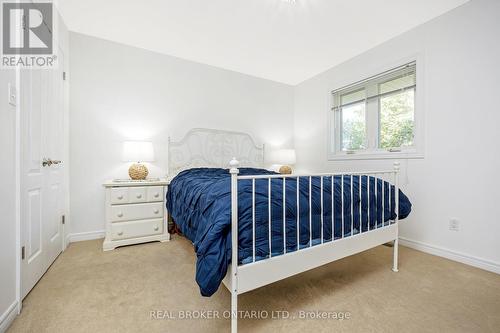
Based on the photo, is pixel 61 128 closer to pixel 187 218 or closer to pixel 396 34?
pixel 187 218

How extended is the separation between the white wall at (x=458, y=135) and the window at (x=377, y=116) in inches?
6.5

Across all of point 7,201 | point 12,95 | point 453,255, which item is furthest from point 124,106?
point 453,255

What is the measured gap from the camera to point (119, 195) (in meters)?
2.22

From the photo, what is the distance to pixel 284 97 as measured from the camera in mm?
3971

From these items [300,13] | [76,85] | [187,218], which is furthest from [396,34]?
[76,85]

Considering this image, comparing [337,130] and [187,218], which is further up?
[337,130]

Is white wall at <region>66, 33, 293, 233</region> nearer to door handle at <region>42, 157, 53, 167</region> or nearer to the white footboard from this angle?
door handle at <region>42, 157, 53, 167</region>

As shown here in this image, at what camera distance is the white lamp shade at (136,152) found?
2.43 m

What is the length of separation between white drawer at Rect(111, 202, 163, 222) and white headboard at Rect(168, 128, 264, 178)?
23.5 inches

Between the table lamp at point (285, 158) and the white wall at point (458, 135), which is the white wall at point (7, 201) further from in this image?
the white wall at point (458, 135)

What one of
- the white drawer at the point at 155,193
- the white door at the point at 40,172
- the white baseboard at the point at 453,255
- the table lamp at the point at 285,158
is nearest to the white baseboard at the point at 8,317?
the white door at the point at 40,172

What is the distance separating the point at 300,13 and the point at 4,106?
241 centimetres

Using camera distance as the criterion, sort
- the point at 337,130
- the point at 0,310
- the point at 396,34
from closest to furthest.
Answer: the point at 0,310 < the point at 396,34 < the point at 337,130

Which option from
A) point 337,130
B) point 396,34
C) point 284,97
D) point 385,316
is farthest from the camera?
point 284,97
